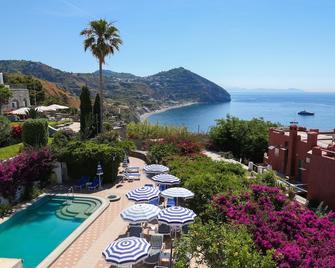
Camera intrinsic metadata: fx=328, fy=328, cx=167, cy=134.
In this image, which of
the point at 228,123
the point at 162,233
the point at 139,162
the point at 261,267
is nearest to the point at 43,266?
the point at 162,233

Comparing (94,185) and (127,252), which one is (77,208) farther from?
(127,252)

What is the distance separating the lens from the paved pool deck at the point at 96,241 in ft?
37.5

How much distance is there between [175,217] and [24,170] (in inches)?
400

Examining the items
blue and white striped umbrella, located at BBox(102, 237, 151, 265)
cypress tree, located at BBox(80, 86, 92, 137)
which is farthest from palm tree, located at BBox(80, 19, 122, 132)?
blue and white striped umbrella, located at BBox(102, 237, 151, 265)

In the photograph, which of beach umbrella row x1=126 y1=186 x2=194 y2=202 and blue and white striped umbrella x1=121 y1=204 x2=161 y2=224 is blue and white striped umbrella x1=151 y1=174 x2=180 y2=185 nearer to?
beach umbrella row x1=126 y1=186 x2=194 y2=202

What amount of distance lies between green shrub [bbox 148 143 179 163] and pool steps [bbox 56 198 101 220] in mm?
7453

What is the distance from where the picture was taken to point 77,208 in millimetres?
17406

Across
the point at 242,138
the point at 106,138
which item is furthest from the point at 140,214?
the point at 242,138

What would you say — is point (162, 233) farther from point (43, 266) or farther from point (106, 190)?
point (106, 190)

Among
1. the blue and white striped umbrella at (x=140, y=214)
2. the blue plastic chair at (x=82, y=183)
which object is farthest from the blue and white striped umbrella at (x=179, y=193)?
the blue plastic chair at (x=82, y=183)

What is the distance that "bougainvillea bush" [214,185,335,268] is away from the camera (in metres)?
7.89

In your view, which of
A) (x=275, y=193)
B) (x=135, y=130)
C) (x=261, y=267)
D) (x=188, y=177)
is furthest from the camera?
(x=135, y=130)

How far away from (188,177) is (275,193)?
6280 mm

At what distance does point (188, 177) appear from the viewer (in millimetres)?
17500
